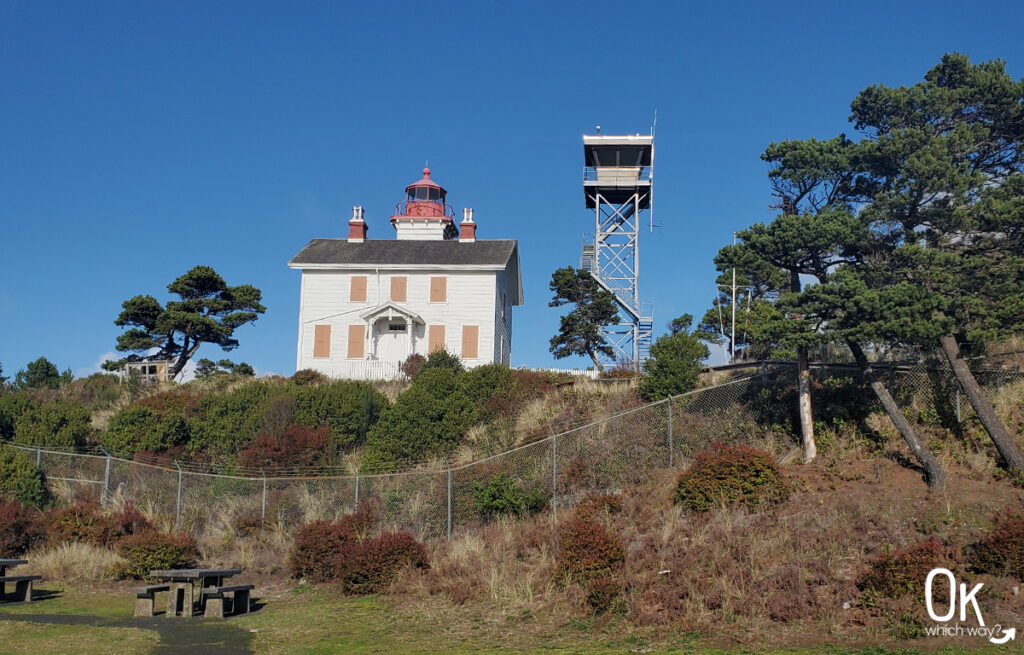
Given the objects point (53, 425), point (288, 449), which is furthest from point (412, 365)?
point (53, 425)

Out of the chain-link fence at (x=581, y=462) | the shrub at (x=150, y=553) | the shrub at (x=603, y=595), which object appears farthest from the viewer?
the chain-link fence at (x=581, y=462)

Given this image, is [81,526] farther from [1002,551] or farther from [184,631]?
[1002,551]

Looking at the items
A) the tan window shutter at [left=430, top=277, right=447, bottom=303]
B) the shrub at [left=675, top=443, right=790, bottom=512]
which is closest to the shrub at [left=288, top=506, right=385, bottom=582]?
the shrub at [left=675, top=443, right=790, bottom=512]

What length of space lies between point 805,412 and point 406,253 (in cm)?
2229

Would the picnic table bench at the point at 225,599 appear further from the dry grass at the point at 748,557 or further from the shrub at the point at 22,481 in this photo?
the shrub at the point at 22,481

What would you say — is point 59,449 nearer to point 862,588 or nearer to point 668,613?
point 668,613

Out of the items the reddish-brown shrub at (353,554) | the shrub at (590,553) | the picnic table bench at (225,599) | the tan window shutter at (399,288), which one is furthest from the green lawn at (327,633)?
the tan window shutter at (399,288)

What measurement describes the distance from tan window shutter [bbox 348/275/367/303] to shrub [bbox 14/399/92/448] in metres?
11.5

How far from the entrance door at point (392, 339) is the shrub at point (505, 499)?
57.3ft

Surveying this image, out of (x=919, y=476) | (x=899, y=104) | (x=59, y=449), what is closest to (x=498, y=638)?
(x=919, y=476)

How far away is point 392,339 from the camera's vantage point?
3375cm

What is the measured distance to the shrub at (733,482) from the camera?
1388cm

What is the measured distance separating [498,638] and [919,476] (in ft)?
27.4

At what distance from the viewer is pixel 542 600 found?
11820 mm
